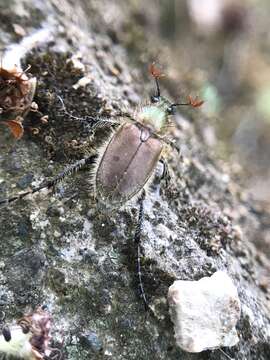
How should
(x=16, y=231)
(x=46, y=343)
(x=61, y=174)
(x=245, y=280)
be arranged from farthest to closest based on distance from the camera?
(x=245, y=280) < (x=61, y=174) < (x=16, y=231) < (x=46, y=343)

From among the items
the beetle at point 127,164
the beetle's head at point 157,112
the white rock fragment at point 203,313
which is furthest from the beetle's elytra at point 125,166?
the white rock fragment at point 203,313

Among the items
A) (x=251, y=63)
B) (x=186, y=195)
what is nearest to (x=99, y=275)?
(x=186, y=195)

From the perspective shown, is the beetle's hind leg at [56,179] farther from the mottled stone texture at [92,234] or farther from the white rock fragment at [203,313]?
the white rock fragment at [203,313]

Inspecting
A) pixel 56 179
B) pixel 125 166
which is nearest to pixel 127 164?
pixel 125 166

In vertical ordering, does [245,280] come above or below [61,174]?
→ below

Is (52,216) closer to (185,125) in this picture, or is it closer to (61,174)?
(61,174)

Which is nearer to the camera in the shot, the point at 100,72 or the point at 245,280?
the point at 245,280

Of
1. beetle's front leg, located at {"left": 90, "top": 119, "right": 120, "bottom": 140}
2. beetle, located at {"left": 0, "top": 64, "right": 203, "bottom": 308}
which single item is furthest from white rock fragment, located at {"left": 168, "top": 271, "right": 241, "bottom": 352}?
beetle's front leg, located at {"left": 90, "top": 119, "right": 120, "bottom": 140}
